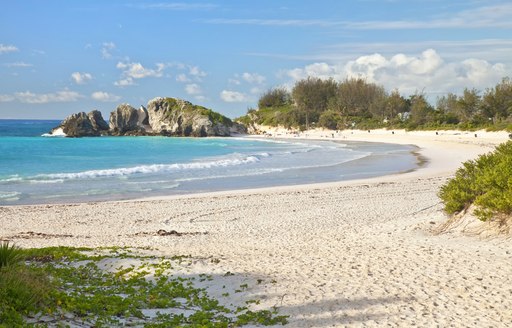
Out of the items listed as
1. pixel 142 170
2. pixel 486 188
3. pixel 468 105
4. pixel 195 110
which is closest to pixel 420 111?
pixel 468 105

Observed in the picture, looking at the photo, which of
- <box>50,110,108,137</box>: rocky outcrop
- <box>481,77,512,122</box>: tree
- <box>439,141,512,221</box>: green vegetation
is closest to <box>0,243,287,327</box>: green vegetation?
<box>439,141,512,221</box>: green vegetation

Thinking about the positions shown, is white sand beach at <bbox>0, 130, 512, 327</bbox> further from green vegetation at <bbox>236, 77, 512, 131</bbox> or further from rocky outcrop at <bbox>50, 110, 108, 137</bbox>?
rocky outcrop at <bbox>50, 110, 108, 137</bbox>

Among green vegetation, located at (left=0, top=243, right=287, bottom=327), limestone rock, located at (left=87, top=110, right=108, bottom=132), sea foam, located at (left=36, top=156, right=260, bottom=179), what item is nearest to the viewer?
green vegetation, located at (left=0, top=243, right=287, bottom=327)

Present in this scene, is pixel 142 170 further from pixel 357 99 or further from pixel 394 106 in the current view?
pixel 357 99

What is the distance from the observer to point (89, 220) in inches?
704

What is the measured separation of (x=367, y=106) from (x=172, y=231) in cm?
9339

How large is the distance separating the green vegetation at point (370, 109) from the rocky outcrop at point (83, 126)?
28713mm

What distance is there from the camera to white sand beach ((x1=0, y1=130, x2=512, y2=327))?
7840 mm

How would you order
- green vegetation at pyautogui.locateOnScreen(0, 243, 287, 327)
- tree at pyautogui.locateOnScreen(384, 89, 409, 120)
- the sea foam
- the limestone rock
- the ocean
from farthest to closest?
the limestone rock → tree at pyautogui.locateOnScreen(384, 89, 409, 120) → the sea foam → the ocean → green vegetation at pyautogui.locateOnScreen(0, 243, 287, 327)

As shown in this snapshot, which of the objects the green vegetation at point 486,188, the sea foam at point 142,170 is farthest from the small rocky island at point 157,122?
the green vegetation at point 486,188

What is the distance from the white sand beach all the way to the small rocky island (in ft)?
235

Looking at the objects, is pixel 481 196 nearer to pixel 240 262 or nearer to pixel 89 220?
pixel 240 262

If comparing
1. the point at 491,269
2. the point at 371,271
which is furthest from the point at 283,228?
the point at 491,269

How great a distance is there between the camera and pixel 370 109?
3939 inches
